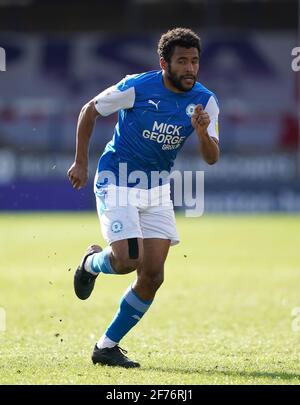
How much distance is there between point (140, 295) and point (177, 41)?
1765 millimetres

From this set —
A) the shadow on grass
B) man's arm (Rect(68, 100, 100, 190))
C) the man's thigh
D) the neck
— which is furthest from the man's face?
the shadow on grass

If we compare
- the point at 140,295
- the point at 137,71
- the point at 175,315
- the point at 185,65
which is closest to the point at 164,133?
the point at 185,65

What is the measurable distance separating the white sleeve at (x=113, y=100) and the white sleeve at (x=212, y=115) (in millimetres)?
529

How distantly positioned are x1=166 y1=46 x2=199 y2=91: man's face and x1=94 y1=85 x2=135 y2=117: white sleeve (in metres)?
0.38

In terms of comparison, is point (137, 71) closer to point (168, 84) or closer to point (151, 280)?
point (168, 84)

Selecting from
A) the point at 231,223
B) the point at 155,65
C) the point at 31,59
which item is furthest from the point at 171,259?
the point at 31,59

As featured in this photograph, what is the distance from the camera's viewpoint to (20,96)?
32.3 meters

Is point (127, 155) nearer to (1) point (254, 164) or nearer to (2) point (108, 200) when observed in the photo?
(2) point (108, 200)

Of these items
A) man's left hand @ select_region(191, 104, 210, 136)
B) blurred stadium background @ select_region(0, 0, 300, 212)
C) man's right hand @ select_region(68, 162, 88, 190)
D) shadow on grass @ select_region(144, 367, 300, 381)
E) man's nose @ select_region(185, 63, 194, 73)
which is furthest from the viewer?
blurred stadium background @ select_region(0, 0, 300, 212)

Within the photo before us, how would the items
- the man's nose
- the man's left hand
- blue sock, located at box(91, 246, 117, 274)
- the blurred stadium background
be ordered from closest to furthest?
the man's left hand
the man's nose
blue sock, located at box(91, 246, 117, 274)
the blurred stadium background

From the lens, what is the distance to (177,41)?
21.3ft

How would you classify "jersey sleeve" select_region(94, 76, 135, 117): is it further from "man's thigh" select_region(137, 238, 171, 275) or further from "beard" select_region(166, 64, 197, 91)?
"man's thigh" select_region(137, 238, 171, 275)

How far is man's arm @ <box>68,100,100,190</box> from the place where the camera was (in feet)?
21.5

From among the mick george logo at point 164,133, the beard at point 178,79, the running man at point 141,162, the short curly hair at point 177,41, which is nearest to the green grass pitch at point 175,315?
the running man at point 141,162
